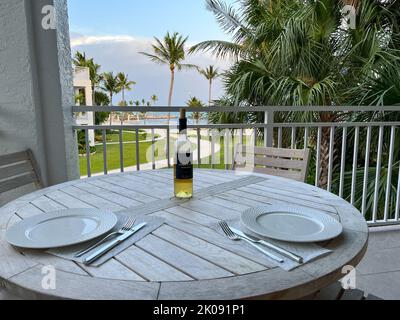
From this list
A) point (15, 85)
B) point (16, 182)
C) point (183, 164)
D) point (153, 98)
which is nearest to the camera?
point (183, 164)

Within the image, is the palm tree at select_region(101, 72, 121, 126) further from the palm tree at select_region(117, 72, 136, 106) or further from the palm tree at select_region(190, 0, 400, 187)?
the palm tree at select_region(190, 0, 400, 187)

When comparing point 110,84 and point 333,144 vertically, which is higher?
point 110,84

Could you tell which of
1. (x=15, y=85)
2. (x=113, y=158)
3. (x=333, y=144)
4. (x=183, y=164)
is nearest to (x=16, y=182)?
(x=15, y=85)

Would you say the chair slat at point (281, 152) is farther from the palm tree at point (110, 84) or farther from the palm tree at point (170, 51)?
the palm tree at point (110, 84)

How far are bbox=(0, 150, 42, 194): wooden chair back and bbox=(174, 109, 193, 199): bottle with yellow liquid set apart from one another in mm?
986

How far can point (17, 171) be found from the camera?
186 cm

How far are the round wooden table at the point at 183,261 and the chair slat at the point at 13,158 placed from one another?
0.63 metres

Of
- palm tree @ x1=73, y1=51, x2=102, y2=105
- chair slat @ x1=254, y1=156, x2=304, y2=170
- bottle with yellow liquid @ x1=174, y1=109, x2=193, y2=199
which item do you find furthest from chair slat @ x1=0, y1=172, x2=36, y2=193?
palm tree @ x1=73, y1=51, x2=102, y2=105

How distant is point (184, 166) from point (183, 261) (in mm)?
444

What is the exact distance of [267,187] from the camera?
4.60ft

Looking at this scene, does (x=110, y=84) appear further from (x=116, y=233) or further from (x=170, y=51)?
(x=116, y=233)

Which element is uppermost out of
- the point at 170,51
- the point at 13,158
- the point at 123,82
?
the point at 170,51

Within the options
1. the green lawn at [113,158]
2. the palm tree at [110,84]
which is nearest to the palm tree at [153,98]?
the palm tree at [110,84]

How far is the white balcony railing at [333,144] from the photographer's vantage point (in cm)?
252
